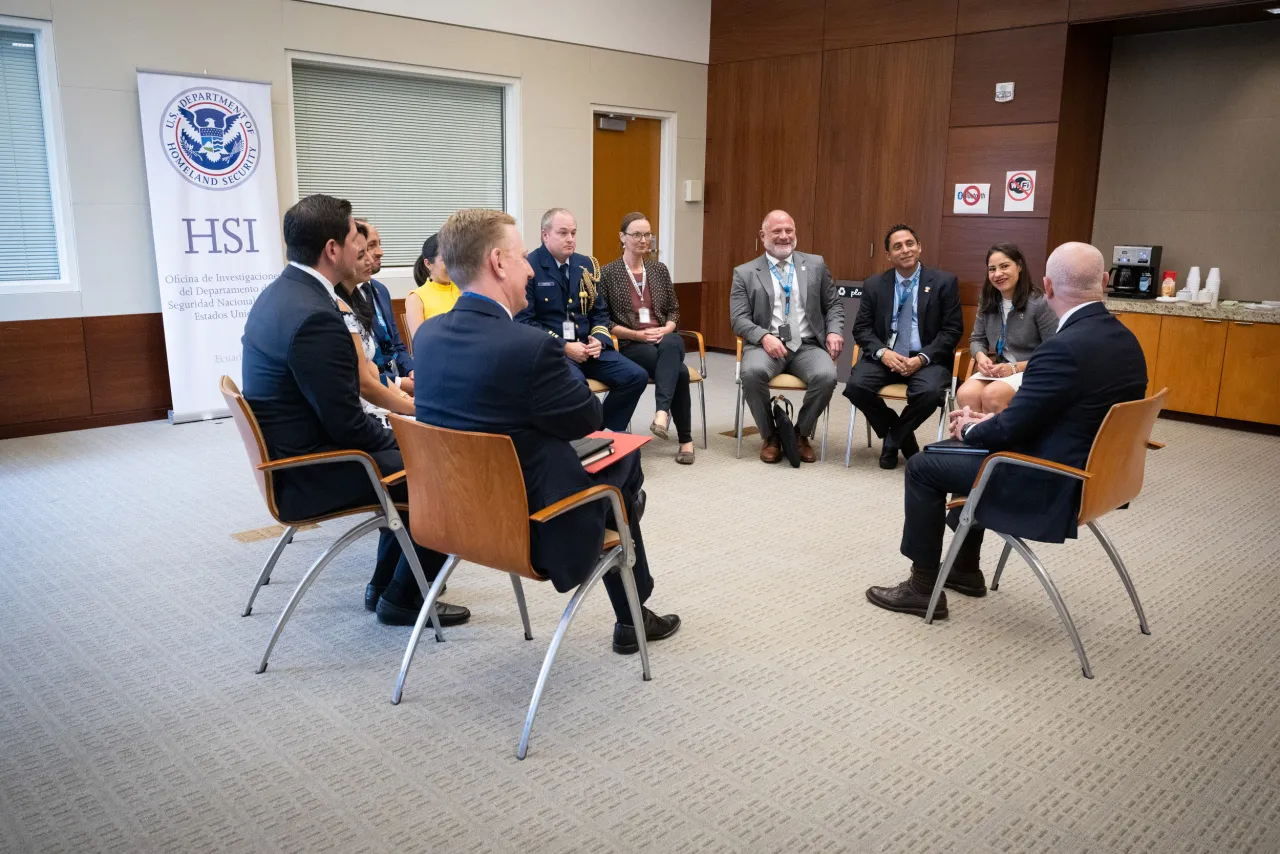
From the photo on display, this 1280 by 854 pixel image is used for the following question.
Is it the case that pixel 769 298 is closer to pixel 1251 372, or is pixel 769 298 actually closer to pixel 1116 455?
pixel 1116 455

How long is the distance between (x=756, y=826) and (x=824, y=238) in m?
7.23

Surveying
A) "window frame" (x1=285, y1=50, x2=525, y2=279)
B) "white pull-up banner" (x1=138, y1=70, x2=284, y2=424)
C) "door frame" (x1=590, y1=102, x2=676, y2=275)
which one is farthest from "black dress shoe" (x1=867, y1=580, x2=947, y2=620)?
"door frame" (x1=590, y1=102, x2=676, y2=275)

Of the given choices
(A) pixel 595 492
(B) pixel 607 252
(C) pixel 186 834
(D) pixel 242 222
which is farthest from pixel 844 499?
(B) pixel 607 252

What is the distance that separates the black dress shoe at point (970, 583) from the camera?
3629mm

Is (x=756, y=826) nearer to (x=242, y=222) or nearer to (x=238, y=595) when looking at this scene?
(x=238, y=595)

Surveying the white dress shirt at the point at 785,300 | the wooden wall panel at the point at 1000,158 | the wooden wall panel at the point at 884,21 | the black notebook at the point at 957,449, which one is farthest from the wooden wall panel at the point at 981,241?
the black notebook at the point at 957,449

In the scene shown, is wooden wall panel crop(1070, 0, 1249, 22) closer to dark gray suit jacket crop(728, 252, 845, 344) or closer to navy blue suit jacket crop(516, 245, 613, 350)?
dark gray suit jacket crop(728, 252, 845, 344)

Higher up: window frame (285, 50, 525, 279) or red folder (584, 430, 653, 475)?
window frame (285, 50, 525, 279)

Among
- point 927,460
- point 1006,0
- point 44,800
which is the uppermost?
point 1006,0

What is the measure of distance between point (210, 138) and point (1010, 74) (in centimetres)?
578

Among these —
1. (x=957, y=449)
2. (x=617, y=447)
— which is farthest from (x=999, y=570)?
(x=617, y=447)

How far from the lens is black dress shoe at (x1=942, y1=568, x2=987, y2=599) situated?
3629mm

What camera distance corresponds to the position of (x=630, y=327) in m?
5.71

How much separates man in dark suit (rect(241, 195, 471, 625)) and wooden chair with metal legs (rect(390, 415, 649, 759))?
39 cm
